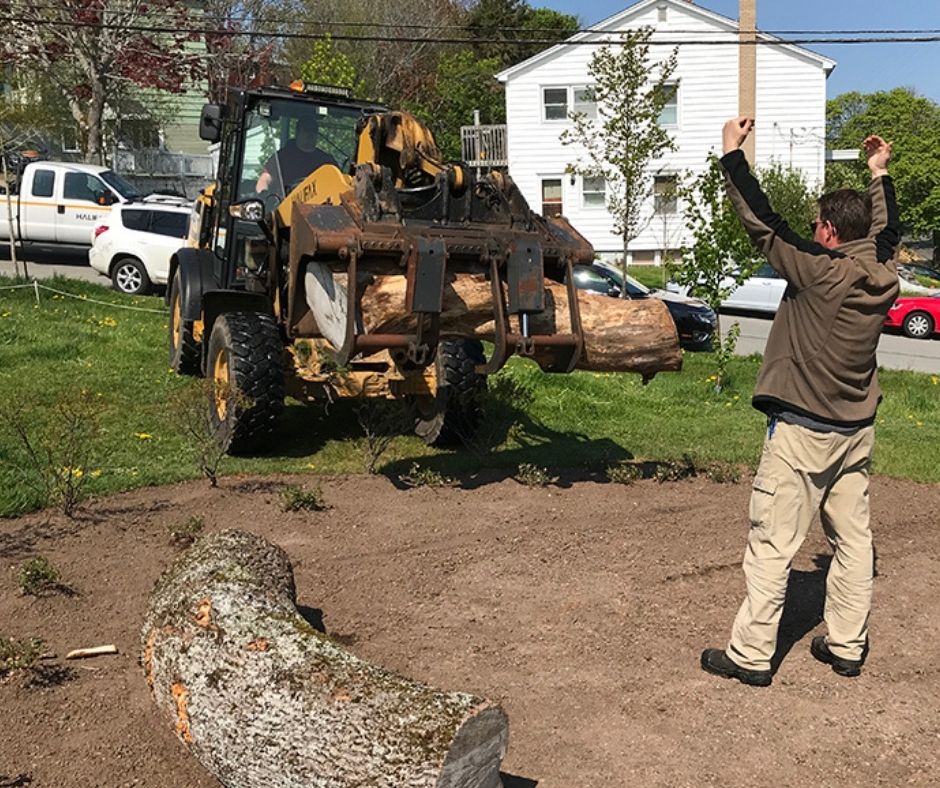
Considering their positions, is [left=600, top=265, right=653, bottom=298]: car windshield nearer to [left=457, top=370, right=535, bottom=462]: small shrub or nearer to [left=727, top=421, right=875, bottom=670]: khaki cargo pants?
[left=457, top=370, right=535, bottom=462]: small shrub

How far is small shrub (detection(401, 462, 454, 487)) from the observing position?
7395 millimetres

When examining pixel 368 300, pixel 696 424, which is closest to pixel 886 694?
pixel 368 300

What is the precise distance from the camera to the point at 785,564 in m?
4.41

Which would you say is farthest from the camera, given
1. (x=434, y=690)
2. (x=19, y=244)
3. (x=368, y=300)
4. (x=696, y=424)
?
(x=19, y=244)

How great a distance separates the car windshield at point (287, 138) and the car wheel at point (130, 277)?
29.9ft

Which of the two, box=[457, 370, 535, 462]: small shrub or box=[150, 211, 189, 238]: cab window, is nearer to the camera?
box=[457, 370, 535, 462]: small shrub

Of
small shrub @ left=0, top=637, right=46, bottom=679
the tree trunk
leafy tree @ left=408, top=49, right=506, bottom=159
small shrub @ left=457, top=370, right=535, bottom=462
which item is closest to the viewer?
small shrub @ left=0, top=637, right=46, bottom=679

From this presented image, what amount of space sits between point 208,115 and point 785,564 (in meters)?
5.96

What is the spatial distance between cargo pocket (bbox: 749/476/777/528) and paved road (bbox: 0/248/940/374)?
13.1m

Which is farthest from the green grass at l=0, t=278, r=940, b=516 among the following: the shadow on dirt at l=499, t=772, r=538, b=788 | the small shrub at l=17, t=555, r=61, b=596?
the shadow on dirt at l=499, t=772, r=538, b=788

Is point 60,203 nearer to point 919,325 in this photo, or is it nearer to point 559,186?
point 559,186

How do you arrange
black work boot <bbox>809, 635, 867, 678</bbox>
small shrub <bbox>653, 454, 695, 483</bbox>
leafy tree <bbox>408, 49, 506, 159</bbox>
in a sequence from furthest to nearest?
leafy tree <bbox>408, 49, 506, 159</bbox> < small shrub <bbox>653, 454, 695, 483</bbox> < black work boot <bbox>809, 635, 867, 678</bbox>

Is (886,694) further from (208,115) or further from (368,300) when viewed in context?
(208,115)

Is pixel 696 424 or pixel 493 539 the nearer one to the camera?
pixel 493 539
